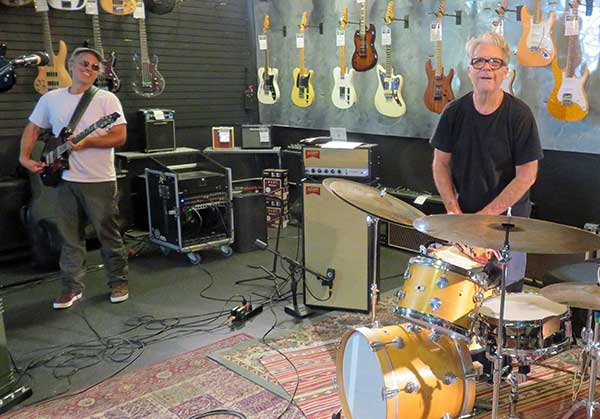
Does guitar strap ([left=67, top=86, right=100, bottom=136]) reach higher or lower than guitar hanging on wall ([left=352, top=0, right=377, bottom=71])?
lower

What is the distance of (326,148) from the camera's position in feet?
11.6

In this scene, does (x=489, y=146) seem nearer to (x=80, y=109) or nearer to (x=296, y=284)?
(x=296, y=284)

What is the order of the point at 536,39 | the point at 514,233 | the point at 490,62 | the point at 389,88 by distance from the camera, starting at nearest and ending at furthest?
the point at 514,233 < the point at 490,62 < the point at 536,39 < the point at 389,88

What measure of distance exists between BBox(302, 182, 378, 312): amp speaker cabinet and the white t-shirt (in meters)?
1.33

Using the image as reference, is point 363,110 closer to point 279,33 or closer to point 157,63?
point 279,33

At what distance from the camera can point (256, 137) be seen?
595cm

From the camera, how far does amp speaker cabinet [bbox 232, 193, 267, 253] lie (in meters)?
5.03

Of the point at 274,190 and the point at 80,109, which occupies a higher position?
the point at 80,109

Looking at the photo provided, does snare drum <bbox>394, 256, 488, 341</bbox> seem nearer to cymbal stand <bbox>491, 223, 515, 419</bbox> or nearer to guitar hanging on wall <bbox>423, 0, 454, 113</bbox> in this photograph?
cymbal stand <bbox>491, 223, 515, 419</bbox>

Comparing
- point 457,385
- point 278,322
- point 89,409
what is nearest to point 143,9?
point 278,322

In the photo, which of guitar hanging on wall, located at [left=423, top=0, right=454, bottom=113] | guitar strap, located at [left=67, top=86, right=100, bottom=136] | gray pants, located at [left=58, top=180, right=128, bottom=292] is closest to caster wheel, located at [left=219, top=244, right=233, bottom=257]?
gray pants, located at [left=58, top=180, right=128, bottom=292]

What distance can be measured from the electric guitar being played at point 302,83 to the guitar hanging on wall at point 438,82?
1.45 meters

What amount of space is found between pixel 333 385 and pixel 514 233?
1.31 m

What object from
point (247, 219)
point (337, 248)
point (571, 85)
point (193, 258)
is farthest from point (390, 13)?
point (193, 258)
